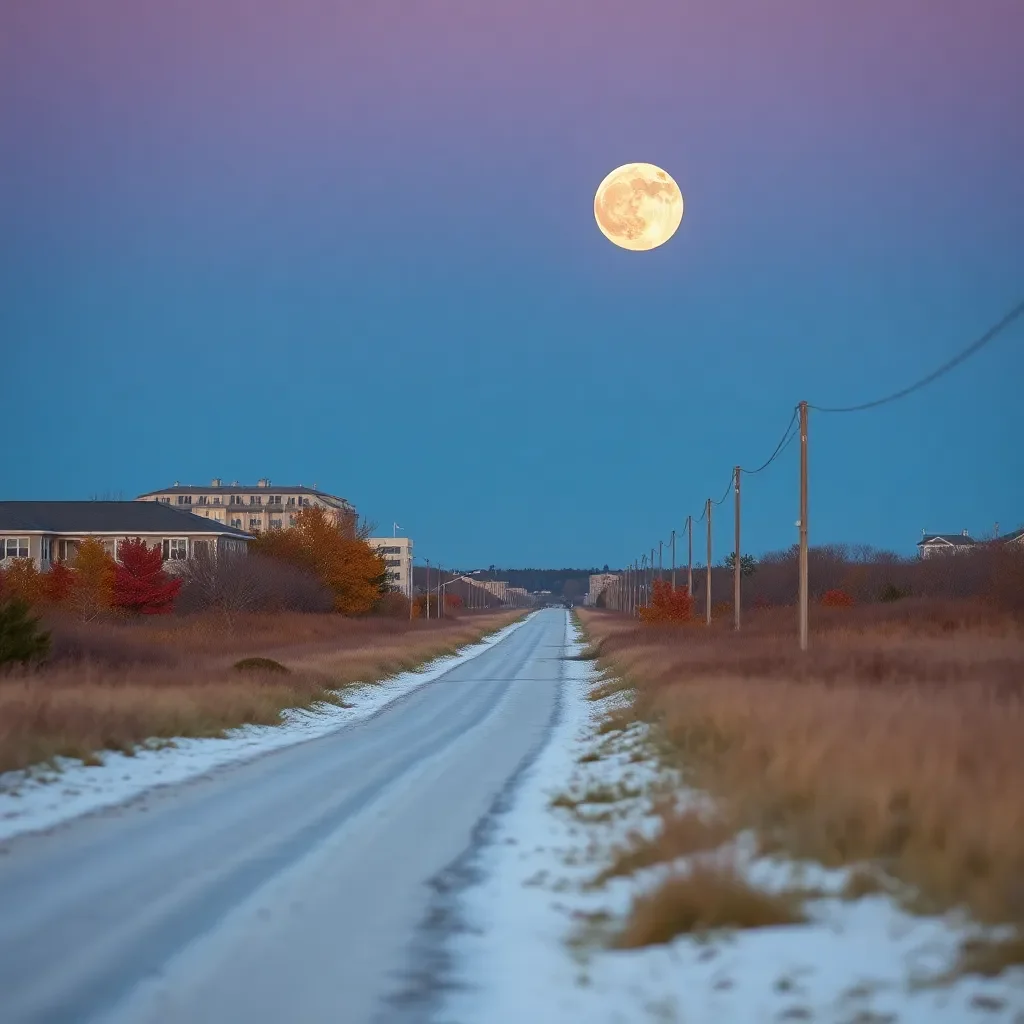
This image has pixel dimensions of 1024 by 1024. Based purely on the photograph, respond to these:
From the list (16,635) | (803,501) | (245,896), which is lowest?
(245,896)

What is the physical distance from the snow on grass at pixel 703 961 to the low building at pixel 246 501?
163 meters

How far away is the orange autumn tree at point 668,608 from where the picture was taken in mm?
65606

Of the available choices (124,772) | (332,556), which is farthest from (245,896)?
(332,556)

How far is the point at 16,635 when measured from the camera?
86.9 feet

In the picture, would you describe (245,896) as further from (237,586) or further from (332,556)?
(332,556)

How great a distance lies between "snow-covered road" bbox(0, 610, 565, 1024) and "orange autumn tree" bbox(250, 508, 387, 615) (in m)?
69.2

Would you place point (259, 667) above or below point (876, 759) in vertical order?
below

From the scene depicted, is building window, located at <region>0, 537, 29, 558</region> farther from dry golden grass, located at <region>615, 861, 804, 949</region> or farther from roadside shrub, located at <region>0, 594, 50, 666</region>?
dry golden grass, located at <region>615, 861, 804, 949</region>

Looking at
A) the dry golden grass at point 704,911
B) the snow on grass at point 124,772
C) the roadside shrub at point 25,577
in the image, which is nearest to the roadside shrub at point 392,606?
the roadside shrub at point 25,577

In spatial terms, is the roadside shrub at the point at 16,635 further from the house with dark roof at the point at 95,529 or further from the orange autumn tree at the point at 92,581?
the house with dark roof at the point at 95,529

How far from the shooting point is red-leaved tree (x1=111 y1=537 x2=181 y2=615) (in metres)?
66.2

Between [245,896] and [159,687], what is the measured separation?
16.5 m

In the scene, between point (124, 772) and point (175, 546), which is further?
point (175, 546)

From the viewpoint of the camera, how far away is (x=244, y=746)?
18859 mm
